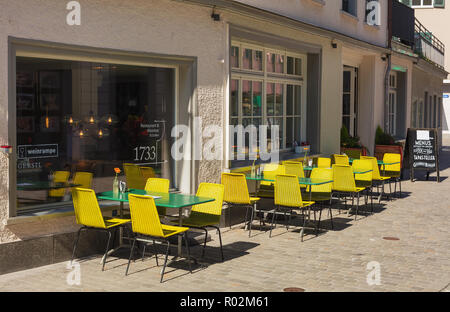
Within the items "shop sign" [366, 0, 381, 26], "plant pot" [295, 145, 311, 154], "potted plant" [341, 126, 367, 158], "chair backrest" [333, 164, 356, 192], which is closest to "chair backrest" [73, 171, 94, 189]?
"chair backrest" [333, 164, 356, 192]

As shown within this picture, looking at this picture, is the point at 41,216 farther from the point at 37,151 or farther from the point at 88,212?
the point at 37,151

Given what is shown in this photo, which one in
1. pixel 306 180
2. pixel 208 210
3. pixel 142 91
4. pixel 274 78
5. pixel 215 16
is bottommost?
pixel 208 210

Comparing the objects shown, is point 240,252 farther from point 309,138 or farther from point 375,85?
point 375,85

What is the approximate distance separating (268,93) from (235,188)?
388 cm

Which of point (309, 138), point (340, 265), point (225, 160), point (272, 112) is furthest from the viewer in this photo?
point (309, 138)

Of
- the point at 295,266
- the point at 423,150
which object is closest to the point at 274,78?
the point at 295,266

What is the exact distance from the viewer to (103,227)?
23.6 feet

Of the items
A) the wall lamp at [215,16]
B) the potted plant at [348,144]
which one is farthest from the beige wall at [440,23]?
the wall lamp at [215,16]

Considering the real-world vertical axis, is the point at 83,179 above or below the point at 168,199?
above

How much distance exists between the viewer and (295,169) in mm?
11383

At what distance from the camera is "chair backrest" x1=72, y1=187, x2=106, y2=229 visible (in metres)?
7.14

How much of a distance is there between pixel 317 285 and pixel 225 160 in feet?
13.7

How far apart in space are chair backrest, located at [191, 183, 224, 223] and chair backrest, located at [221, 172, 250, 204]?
4.22 feet
